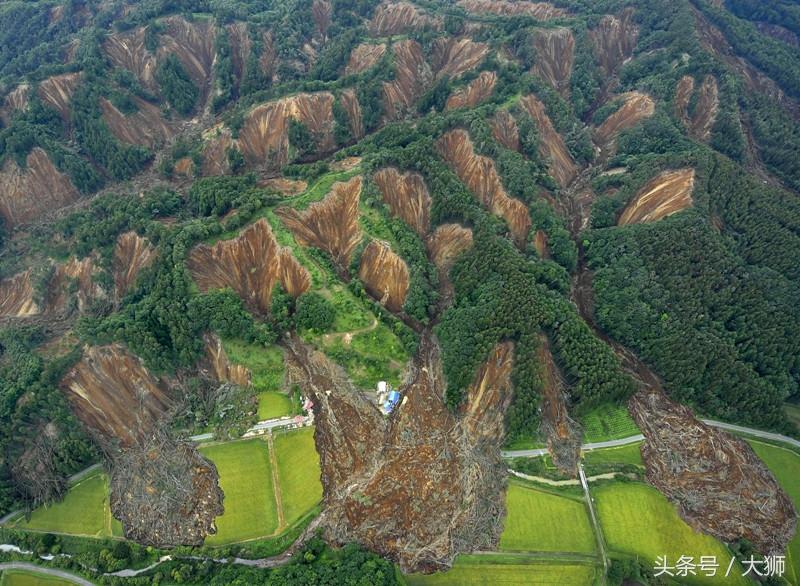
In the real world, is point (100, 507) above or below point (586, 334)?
below

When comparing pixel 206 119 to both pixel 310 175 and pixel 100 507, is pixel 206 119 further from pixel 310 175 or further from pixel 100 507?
pixel 100 507

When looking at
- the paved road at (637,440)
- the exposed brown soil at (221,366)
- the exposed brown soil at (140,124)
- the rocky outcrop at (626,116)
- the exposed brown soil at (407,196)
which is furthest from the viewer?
the rocky outcrop at (626,116)

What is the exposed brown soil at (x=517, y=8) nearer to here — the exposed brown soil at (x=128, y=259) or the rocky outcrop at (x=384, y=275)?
the rocky outcrop at (x=384, y=275)

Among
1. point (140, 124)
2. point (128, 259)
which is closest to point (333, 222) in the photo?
point (128, 259)

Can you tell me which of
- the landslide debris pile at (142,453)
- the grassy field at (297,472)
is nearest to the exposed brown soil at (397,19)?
the landslide debris pile at (142,453)

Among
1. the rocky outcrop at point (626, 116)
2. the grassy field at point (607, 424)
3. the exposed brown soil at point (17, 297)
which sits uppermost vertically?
the rocky outcrop at point (626, 116)

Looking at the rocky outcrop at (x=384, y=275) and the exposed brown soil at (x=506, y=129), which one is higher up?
the exposed brown soil at (x=506, y=129)

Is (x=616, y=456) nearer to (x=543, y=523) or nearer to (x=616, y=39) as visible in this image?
(x=543, y=523)

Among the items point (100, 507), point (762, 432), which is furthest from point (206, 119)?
point (762, 432)
